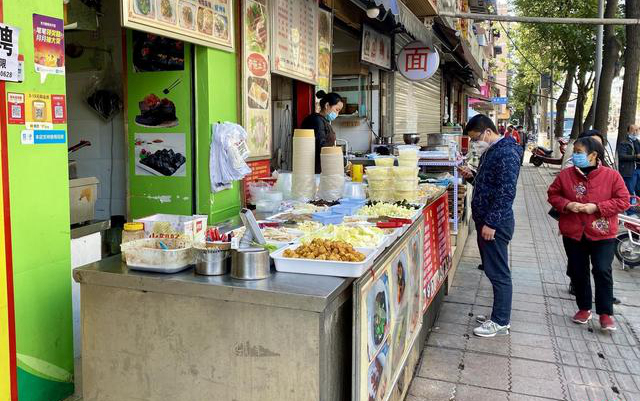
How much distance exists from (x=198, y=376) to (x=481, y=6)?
27.3 metres

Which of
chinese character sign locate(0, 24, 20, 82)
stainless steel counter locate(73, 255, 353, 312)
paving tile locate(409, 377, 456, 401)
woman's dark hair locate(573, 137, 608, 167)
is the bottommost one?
paving tile locate(409, 377, 456, 401)

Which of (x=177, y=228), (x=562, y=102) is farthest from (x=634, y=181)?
(x=562, y=102)

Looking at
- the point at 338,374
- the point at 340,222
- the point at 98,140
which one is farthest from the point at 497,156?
the point at 98,140

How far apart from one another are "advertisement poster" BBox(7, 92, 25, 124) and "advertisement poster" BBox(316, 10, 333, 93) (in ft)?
16.2

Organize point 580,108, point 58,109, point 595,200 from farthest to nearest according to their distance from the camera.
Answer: point 580,108
point 595,200
point 58,109

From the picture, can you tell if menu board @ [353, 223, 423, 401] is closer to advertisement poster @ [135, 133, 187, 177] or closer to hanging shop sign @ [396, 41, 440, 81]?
advertisement poster @ [135, 133, 187, 177]

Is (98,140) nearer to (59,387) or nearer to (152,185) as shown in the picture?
(152,185)

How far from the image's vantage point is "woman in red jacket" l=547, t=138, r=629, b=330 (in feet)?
16.8

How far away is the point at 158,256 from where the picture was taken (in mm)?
2648

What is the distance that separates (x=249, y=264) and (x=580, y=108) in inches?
913

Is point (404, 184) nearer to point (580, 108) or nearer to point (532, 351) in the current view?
point (532, 351)

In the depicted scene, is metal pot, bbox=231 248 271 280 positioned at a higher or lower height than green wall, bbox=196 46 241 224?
lower

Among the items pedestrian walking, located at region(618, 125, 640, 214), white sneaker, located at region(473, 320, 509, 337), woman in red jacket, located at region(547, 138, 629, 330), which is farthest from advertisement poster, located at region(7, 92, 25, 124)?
pedestrian walking, located at region(618, 125, 640, 214)

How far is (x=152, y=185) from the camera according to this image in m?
5.06
